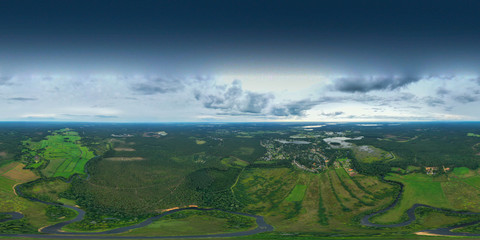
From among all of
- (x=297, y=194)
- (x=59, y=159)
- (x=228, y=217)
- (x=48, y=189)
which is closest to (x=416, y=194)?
(x=297, y=194)

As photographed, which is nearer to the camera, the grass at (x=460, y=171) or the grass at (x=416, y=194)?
the grass at (x=416, y=194)

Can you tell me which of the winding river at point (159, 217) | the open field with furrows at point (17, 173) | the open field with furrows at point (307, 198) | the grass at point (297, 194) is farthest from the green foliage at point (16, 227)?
the grass at point (297, 194)

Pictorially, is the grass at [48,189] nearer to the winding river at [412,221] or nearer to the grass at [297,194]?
the grass at [297,194]

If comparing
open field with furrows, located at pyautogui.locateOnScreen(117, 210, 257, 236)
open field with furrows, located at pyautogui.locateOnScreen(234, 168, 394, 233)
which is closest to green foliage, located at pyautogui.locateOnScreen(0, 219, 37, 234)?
open field with furrows, located at pyautogui.locateOnScreen(117, 210, 257, 236)

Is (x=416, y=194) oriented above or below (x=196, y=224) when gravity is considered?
above

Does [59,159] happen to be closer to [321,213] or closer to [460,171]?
[321,213]

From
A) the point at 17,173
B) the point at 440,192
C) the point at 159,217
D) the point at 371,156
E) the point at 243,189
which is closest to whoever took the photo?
the point at 159,217

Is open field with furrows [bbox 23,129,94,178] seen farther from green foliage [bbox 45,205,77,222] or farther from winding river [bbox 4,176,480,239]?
green foliage [bbox 45,205,77,222]
